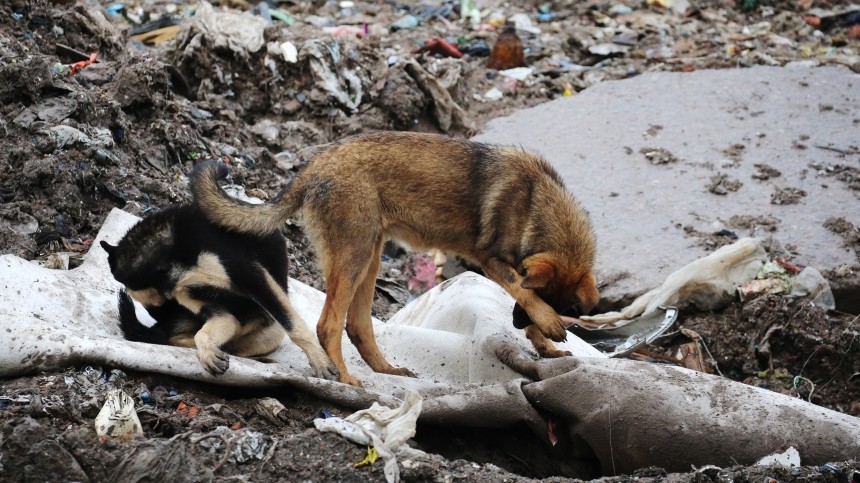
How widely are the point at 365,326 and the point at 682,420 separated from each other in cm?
199

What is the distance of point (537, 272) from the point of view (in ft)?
17.2

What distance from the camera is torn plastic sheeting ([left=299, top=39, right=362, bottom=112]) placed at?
9.79 meters

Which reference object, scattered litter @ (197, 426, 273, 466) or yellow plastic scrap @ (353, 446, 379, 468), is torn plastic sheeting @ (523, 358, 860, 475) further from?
scattered litter @ (197, 426, 273, 466)

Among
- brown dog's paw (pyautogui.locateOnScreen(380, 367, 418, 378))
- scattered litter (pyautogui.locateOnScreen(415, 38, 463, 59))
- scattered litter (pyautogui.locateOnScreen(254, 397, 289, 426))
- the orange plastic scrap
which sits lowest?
scattered litter (pyautogui.locateOnScreen(415, 38, 463, 59))

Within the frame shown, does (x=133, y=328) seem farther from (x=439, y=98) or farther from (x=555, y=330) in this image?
(x=439, y=98)

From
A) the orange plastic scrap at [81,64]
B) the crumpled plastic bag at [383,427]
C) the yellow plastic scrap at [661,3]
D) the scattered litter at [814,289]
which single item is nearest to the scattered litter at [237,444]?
the crumpled plastic bag at [383,427]

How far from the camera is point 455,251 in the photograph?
19.0ft

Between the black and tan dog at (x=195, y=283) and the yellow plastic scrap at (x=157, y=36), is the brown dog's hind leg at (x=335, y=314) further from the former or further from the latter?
the yellow plastic scrap at (x=157, y=36)

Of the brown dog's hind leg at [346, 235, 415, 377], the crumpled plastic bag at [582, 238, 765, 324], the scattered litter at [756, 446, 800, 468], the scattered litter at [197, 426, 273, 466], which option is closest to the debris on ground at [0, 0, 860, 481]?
the scattered litter at [197, 426, 273, 466]

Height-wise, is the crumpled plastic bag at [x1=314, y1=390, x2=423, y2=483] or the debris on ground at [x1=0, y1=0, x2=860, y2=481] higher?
the crumpled plastic bag at [x1=314, y1=390, x2=423, y2=483]

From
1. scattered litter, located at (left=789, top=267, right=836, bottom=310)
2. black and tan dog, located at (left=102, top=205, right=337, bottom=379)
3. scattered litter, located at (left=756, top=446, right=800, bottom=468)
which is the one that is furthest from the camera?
scattered litter, located at (left=789, top=267, right=836, bottom=310)

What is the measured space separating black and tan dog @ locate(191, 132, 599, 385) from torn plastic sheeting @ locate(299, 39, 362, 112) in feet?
Answer: 14.0

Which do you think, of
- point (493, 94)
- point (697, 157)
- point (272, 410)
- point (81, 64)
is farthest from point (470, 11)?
point (272, 410)

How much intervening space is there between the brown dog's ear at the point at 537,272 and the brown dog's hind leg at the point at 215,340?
1.60 m
